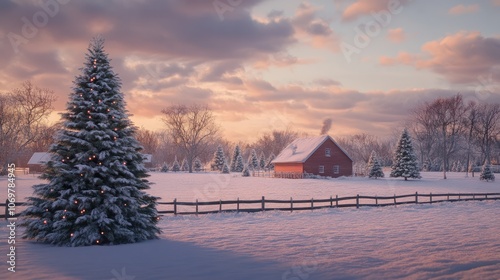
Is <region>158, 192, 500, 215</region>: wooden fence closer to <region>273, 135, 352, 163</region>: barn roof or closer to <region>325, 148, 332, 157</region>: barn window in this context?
<region>325, 148, 332, 157</region>: barn window

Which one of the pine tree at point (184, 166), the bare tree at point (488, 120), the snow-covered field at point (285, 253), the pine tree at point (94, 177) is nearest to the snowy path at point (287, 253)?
the snow-covered field at point (285, 253)

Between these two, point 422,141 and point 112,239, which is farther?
point 422,141

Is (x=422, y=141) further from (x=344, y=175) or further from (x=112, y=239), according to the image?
(x=112, y=239)

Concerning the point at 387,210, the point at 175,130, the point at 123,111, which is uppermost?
the point at 175,130

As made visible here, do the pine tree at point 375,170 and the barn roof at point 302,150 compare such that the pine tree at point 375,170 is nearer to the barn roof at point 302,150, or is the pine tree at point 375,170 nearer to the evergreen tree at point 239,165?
the barn roof at point 302,150

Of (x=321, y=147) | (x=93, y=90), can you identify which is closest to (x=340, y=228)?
(x=93, y=90)

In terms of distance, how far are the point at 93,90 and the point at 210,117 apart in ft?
278

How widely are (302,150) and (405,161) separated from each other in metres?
16.6

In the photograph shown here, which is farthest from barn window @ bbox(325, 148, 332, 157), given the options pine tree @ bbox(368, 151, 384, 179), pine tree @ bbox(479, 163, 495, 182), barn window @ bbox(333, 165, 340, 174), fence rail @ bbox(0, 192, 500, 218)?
fence rail @ bbox(0, 192, 500, 218)

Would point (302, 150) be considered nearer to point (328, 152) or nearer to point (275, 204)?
point (328, 152)

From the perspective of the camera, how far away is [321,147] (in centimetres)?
6341

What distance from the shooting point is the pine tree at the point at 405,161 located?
58438 mm

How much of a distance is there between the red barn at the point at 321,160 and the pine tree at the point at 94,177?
1874 inches

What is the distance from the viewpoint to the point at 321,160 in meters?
63.1
